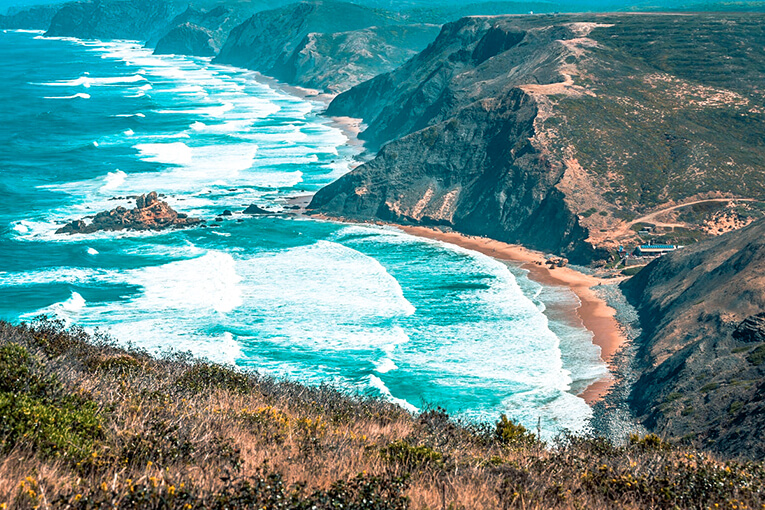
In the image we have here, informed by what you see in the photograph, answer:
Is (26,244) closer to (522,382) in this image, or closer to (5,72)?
(522,382)

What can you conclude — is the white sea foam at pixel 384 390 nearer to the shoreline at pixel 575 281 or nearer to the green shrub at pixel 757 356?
the shoreline at pixel 575 281

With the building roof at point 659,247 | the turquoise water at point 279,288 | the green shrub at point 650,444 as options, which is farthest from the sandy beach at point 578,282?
the green shrub at point 650,444

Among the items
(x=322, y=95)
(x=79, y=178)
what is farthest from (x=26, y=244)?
(x=322, y=95)

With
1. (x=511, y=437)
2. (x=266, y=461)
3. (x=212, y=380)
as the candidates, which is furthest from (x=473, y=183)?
(x=266, y=461)

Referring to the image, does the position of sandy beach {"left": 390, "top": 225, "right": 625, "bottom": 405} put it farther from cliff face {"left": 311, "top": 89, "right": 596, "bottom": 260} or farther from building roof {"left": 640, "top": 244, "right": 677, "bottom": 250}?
building roof {"left": 640, "top": 244, "right": 677, "bottom": 250}

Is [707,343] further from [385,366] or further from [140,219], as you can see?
[140,219]

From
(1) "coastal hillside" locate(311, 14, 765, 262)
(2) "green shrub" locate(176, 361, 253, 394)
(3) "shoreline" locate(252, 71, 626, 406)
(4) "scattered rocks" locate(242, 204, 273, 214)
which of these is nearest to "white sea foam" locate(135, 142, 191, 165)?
(3) "shoreline" locate(252, 71, 626, 406)

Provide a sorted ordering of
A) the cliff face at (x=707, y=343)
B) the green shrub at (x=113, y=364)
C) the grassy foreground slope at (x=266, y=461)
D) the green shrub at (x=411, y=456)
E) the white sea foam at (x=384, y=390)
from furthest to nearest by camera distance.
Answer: the white sea foam at (x=384, y=390) < the cliff face at (x=707, y=343) < the green shrub at (x=113, y=364) < the green shrub at (x=411, y=456) < the grassy foreground slope at (x=266, y=461)
